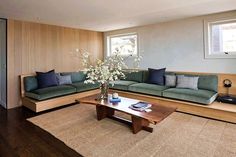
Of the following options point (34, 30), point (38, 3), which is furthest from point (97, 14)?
point (34, 30)

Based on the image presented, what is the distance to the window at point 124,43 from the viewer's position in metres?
5.69

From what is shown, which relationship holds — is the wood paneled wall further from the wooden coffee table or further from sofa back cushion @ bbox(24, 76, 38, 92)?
the wooden coffee table

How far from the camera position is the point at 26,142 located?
96.6 inches

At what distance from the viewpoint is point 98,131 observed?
280 centimetres

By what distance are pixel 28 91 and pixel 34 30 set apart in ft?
5.59

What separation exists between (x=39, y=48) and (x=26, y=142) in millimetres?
2972

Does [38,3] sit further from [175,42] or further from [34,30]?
[175,42]

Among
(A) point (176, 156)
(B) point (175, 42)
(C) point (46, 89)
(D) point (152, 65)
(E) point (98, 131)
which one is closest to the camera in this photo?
(A) point (176, 156)

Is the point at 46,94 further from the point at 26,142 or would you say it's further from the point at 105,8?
the point at 105,8

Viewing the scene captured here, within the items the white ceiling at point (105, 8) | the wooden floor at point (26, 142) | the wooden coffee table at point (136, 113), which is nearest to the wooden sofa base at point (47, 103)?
the wooden floor at point (26, 142)

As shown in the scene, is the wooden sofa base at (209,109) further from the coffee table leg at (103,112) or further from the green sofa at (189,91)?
the coffee table leg at (103,112)

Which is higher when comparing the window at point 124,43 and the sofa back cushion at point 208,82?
the window at point 124,43

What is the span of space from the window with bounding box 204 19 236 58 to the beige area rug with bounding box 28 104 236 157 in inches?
67.0

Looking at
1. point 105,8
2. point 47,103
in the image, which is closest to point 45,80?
point 47,103
